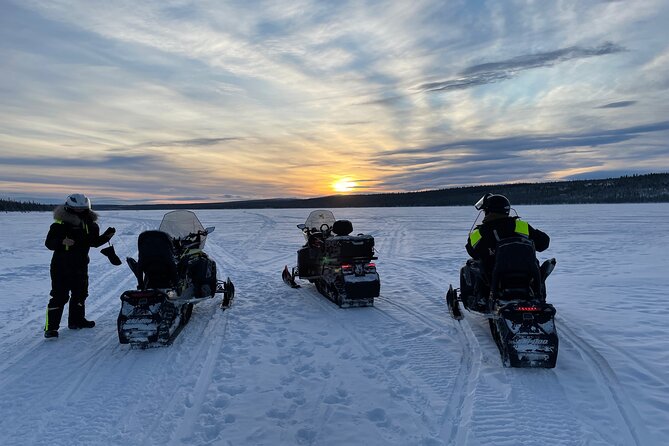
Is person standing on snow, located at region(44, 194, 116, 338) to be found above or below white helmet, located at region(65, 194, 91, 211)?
below

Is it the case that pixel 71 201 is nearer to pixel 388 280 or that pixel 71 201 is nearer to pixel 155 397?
pixel 155 397

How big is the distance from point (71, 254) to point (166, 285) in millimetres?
1388

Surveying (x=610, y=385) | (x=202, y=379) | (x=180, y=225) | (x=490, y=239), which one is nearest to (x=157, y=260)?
(x=180, y=225)

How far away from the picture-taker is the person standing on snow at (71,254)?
580 cm

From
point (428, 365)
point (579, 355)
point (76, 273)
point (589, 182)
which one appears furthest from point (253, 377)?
point (589, 182)

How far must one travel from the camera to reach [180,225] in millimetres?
7926

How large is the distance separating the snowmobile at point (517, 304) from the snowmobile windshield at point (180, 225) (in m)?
5.04

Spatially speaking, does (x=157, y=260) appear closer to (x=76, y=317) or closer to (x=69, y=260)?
(x=69, y=260)

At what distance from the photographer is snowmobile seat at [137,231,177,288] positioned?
5922 mm

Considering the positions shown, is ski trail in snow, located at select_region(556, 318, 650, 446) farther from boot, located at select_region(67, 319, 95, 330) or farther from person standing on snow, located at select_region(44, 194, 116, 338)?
boot, located at select_region(67, 319, 95, 330)

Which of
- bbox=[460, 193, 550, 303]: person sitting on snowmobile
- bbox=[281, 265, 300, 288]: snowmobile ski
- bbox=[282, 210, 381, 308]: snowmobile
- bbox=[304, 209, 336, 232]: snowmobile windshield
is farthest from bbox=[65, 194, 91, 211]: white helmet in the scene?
bbox=[460, 193, 550, 303]: person sitting on snowmobile

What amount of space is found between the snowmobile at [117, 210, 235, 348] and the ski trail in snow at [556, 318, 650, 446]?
16.2ft

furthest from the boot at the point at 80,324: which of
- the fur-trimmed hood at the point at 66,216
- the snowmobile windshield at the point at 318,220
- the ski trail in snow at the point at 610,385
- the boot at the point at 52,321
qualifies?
the ski trail in snow at the point at 610,385

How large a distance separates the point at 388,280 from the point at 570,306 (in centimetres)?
381
